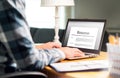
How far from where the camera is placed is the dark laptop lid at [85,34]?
170 cm

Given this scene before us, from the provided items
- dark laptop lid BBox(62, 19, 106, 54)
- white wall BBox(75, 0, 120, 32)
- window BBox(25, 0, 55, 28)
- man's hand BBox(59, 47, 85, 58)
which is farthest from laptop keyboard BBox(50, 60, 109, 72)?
window BBox(25, 0, 55, 28)

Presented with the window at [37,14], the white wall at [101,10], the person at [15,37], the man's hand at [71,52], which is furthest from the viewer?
the window at [37,14]

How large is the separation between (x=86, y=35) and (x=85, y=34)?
1 cm

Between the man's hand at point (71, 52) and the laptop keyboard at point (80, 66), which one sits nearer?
the laptop keyboard at point (80, 66)

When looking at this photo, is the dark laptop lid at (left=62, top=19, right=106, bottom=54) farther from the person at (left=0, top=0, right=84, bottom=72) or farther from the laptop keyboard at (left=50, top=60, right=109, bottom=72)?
the person at (left=0, top=0, right=84, bottom=72)

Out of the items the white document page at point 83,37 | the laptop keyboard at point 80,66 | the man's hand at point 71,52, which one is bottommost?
the laptop keyboard at point 80,66

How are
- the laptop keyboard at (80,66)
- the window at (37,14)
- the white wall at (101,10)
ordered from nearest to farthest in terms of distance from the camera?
the laptop keyboard at (80,66) → the white wall at (101,10) → the window at (37,14)

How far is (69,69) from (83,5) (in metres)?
2.42

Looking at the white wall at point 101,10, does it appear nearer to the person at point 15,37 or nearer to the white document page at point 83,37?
the white document page at point 83,37

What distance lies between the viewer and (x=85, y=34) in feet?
5.79

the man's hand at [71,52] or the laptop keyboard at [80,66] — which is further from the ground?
the man's hand at [71,52]

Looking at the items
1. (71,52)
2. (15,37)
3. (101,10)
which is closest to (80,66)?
(71,52)

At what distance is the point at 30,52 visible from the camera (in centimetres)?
122

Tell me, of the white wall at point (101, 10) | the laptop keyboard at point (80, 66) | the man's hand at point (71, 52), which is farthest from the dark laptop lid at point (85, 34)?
the white wall at point (101, 10)
